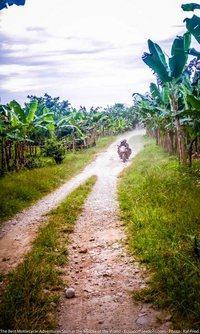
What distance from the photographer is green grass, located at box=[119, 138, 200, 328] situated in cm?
434

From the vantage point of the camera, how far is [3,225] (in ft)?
30.3

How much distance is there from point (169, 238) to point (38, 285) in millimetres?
2678

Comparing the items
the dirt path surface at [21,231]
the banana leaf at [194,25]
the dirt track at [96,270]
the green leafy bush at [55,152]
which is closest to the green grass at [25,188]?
the dirt path surface at [21,231]

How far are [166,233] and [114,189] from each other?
23.5ft

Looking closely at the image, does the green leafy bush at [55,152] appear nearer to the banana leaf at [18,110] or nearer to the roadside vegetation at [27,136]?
the roadside vegetation at [27,136]

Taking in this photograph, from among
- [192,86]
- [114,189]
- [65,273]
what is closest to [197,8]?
[192,86]

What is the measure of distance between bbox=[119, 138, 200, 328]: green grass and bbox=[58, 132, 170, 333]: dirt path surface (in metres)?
0.21

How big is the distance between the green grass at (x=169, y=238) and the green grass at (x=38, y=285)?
129 cm

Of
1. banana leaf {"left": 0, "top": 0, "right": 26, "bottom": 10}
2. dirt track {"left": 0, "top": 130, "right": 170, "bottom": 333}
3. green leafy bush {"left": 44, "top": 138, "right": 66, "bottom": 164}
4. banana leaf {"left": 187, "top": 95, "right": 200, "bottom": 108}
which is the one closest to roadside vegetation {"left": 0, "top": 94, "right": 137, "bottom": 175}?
green leafy bush {"left": 44, "top": 138, "right": 66, "bottom": 164}

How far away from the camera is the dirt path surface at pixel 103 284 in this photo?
423cm

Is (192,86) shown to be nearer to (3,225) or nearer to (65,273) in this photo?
(3,225)

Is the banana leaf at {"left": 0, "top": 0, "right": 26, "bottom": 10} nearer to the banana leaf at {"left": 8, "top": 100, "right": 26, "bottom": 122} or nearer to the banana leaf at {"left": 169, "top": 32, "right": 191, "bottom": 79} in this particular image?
the banana leaf at {"left": 169, "top": 32, "right": 191, "bottom": 79}

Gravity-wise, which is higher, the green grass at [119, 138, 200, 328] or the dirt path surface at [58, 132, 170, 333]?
the green grass at [119, 138, 200, 328]

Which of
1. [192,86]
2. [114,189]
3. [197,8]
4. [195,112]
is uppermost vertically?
[197,8]
